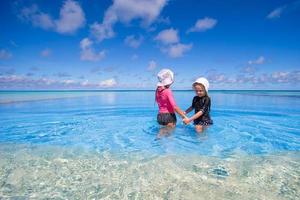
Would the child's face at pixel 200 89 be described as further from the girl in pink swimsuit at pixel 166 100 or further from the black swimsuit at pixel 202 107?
the girl in pink swimsuit at pixel 166 100

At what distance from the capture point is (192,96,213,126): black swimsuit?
7.38m

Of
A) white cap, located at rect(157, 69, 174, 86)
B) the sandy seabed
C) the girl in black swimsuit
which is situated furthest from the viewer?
the girl in black swimsuit

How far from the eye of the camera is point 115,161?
4.90 m

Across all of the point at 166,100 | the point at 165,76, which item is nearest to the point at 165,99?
the point at 166,100

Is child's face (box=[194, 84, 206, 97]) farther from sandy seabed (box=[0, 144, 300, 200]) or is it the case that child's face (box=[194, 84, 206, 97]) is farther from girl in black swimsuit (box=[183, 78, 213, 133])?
sandy seabed (box=[0, 144, 300, 200])

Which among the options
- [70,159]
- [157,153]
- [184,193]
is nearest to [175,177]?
[184,193]

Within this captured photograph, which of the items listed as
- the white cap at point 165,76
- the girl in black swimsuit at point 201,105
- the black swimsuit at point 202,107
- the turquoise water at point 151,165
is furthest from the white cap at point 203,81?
the turquoise water at point 151,165

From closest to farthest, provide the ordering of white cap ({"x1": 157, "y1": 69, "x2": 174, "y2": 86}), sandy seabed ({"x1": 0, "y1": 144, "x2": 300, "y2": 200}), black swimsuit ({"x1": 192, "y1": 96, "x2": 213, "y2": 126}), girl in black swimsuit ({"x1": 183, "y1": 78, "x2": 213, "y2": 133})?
sandy seabed ({"x1": 0, "y1": 144, "x2": 300, "y2": 200}), white cap ({"x1": 157, "y1": 69, "x2": 174, "y2": 86}), girl in black swimsuit ({"x1": 183, "y1": 78, "x2": 213, "y2": 133}), black swimsuit ({"x1": 192, "y1": 96, "x2": 213, "y2": 126})

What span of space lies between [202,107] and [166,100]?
1.27 meters

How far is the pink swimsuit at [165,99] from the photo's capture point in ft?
23.0

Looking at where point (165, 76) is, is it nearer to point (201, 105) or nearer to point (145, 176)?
point (201, 105)

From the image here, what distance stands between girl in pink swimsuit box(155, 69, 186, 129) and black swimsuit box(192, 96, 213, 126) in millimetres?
887

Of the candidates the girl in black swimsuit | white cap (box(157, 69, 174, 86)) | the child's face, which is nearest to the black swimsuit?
the girl in black swimsuit

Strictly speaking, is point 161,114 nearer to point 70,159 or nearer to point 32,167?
point 70,159
